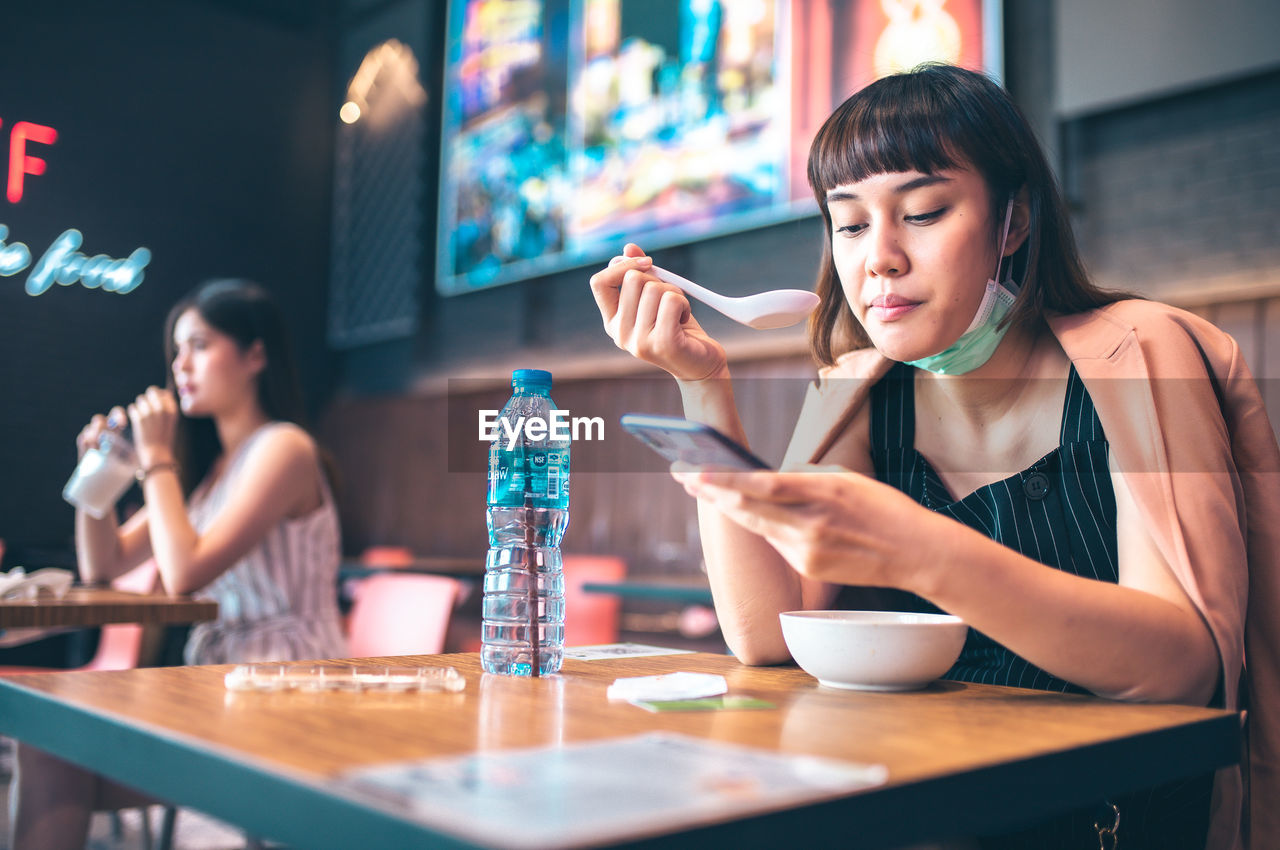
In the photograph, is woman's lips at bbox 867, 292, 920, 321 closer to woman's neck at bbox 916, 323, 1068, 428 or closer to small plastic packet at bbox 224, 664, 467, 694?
woman's neck at bbox 916, 323, 1068, 428

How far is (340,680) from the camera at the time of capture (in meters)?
0.90

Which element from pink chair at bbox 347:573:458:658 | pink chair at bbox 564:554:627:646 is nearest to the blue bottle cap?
pink chair at bbox 347:573:458:658

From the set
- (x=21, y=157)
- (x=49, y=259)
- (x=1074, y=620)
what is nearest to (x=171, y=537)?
(x=1074, y=620)

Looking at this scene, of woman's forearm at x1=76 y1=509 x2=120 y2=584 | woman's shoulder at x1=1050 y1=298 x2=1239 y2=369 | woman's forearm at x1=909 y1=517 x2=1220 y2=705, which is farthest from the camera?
woman's forearm at x1=76 y1=509 x2=120 y2=584

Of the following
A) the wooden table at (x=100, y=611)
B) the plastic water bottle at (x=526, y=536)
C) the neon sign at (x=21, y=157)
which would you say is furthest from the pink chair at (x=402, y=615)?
the neon sign at (x=21, y=157)

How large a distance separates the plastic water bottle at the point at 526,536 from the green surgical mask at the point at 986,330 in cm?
45

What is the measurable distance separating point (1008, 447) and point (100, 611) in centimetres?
156

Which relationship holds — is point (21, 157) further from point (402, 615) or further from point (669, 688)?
point (669, 688)

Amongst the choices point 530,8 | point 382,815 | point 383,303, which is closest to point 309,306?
point 383,303

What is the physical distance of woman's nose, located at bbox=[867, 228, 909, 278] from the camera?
44.0 inches

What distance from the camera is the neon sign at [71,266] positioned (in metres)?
6.14

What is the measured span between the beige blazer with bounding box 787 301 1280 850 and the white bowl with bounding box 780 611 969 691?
0.23m

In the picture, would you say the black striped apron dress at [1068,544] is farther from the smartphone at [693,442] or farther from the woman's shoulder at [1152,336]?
the smartphone at [693,442]

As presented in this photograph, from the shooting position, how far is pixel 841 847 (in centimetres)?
56
